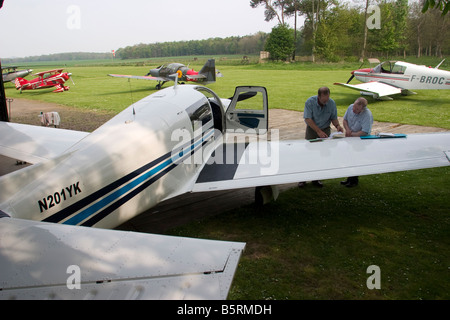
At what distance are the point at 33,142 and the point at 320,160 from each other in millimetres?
5766

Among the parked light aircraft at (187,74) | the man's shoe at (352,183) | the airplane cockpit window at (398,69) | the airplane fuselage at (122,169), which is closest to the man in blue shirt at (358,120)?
the man's shoe at (352,183)

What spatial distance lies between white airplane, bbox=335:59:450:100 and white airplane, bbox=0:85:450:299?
12356mm

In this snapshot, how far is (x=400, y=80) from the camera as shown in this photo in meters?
17.1

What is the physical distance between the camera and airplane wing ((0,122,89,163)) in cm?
624

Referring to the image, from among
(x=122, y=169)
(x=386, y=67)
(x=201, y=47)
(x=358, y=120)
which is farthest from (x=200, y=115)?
(x=201, y=47)

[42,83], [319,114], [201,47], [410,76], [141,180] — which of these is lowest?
[141,180]

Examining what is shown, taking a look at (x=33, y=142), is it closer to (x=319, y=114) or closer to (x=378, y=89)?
(x=319, y=114)

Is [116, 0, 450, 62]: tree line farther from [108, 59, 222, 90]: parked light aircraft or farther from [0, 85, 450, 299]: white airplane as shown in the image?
[0, 85, 450, 299]: white airplane

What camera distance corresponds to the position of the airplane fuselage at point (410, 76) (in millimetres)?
15805

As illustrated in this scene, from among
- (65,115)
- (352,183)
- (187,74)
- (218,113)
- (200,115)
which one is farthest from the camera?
(187,74)

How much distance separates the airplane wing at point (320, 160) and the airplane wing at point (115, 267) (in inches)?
119

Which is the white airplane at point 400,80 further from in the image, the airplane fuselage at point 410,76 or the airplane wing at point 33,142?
the airplane wing at point 33,142

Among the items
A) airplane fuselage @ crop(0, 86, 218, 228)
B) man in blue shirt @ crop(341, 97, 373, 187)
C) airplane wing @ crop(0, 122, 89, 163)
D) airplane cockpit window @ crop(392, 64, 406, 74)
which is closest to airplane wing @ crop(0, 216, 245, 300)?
airplane fuselage @ crop(0, 86, 218, 228)

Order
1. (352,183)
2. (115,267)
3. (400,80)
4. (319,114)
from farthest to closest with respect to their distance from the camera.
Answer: (400,80) < (352,183) < (319,114) < (115,267)
